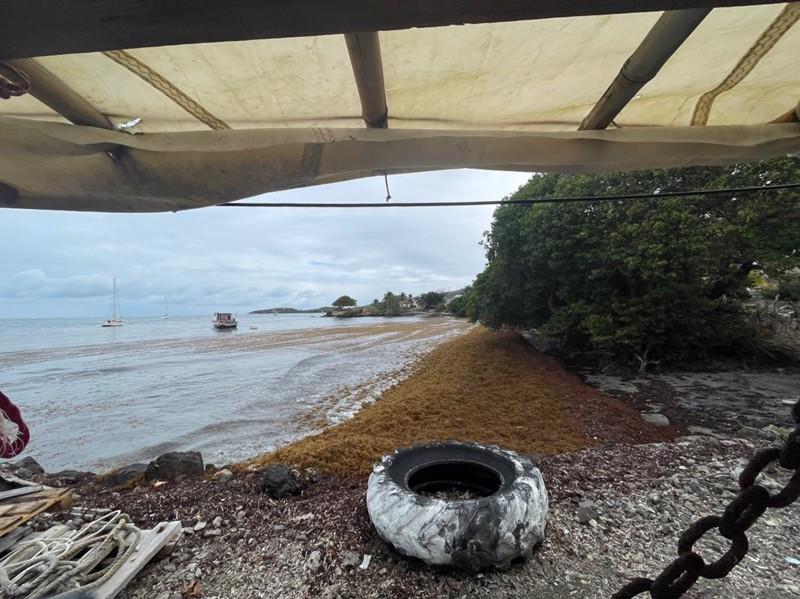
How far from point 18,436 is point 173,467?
239 centimetres

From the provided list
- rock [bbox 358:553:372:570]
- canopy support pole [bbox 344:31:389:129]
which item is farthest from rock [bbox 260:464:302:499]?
canopy support pole [bbox 344:31:389:129]

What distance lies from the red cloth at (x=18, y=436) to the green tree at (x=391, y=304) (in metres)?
56.3

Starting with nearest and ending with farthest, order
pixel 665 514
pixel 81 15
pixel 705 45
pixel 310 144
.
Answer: pixel 81 15
pixel 705 45
pixel 310 144
pixel 665 514

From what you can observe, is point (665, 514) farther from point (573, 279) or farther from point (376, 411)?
point (573, 279)

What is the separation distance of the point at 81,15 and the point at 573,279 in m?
10.3

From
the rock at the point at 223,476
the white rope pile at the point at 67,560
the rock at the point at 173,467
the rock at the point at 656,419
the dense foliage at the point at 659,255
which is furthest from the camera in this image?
the dense foliage at the point at 659,255

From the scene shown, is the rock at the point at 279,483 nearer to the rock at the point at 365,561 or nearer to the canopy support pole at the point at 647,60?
the rock at the point at 365,561

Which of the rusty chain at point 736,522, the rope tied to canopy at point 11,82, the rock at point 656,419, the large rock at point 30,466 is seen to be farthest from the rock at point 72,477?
the rock at point 656,419

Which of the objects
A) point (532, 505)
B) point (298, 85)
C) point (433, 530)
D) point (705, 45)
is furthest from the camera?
point (532, 505)

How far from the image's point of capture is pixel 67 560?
214cm

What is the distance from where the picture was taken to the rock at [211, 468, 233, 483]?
3.80m

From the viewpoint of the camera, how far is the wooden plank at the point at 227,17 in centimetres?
74

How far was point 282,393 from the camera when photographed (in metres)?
9.30

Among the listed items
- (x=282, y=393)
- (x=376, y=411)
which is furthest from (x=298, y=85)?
(x=282, y=393)
